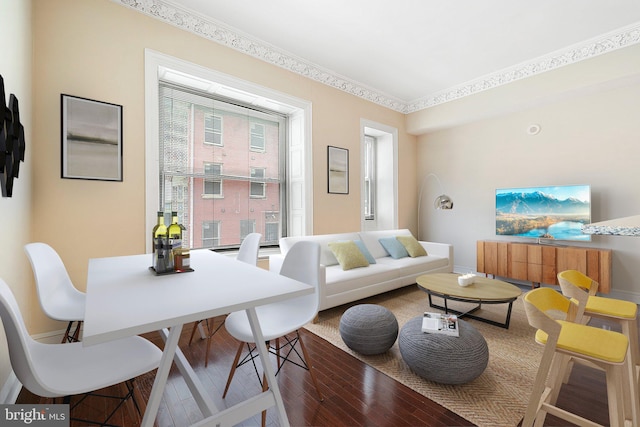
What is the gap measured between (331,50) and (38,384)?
407cm

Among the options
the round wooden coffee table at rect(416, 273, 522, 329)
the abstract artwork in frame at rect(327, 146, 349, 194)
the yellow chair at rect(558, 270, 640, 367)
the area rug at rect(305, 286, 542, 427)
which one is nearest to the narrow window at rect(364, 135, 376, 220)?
the abstract artwork in frame at rect(327, 146, 349, 194)

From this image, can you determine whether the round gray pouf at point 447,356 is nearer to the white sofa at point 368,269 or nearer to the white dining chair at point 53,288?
the white sofa at point 368,269

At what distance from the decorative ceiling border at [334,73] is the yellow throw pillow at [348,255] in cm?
249

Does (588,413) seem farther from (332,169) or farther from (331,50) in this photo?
(331,50)

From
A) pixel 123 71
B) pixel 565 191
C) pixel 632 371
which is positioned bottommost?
pixel 632 371

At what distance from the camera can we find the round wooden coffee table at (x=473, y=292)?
2.66 meters

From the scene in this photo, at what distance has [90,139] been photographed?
2.57m

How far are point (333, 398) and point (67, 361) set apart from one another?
4.61ft

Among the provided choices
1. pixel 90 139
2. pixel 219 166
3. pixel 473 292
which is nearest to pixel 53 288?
pixel 90 139

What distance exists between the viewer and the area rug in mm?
1676

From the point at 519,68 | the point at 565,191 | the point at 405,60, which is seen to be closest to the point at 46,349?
the point at 405,60

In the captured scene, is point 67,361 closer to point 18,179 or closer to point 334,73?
point 18,179

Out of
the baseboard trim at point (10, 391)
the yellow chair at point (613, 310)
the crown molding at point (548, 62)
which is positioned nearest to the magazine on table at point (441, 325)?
the yellow chair at point (613, 310)

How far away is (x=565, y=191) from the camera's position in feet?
12.9
